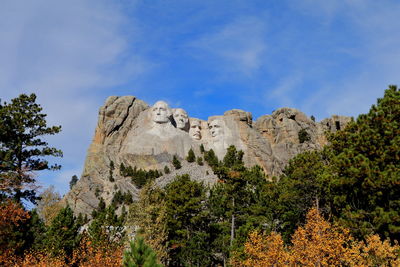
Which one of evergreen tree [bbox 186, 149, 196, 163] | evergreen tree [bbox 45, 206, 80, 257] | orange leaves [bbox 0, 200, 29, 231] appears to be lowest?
orange leaves [bbox 0, 200, 29, 231]

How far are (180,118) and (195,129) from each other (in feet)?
14.5

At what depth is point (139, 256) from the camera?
13.7 metres

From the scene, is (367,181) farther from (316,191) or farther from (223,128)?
(223,128)

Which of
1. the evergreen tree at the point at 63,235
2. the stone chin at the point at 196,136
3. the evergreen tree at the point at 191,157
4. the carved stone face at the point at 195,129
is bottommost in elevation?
the evergreen tree at the point at 63,235

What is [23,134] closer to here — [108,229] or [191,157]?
[108,229]

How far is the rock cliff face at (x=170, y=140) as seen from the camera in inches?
2940

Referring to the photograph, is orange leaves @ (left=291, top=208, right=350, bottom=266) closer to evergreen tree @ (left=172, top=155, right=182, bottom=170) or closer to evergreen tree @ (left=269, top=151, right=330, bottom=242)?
evergreen tree @ (left=269, top=151, right=330, bottom=242)

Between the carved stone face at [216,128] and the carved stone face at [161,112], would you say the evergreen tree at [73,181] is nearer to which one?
the carved stone face at [161,112]

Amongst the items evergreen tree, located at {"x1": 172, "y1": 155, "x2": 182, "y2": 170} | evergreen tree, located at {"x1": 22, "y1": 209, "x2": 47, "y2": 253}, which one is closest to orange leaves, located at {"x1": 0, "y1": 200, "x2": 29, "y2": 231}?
evergreen tree, located at {"x1": 22, "y1": 209, "x2": 47, "y2": 253}

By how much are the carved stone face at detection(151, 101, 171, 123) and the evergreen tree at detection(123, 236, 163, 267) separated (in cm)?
7293

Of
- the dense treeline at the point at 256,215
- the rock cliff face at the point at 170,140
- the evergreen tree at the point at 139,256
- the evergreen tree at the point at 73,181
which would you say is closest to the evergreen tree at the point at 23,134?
the dense treeline at the point at 256,215

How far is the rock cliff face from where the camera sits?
245 feet

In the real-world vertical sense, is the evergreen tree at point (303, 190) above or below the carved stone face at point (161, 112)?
below

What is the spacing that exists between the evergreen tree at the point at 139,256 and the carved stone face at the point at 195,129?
3033 inches
